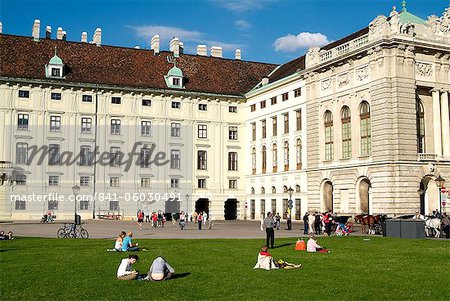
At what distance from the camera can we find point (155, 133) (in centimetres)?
6988

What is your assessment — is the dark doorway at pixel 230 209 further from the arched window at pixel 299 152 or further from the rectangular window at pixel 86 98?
the rectangular window at pixel 86 98

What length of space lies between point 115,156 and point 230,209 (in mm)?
16149

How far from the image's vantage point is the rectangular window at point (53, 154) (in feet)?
216

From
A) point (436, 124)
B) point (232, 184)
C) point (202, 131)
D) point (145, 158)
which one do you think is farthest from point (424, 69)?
point (145, 158)

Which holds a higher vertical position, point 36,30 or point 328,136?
point 36,30

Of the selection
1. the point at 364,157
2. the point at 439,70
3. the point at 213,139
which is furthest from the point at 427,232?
the point at 213,139

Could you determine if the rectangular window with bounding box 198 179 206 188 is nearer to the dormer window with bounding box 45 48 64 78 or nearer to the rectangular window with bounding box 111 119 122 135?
the rectangular window with bounding box 111 119 122 135

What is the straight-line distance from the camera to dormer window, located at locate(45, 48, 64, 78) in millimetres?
65438

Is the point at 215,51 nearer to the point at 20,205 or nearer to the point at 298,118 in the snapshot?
the point at 298,118

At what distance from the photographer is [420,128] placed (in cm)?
5291

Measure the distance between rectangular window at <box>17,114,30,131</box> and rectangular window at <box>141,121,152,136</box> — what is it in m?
12.8

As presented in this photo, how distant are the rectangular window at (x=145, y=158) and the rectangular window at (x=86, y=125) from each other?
21.7ft

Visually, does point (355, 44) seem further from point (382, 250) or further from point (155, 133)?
point (382, 250)

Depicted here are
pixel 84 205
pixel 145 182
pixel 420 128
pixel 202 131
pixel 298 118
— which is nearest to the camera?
pixel 420 128
